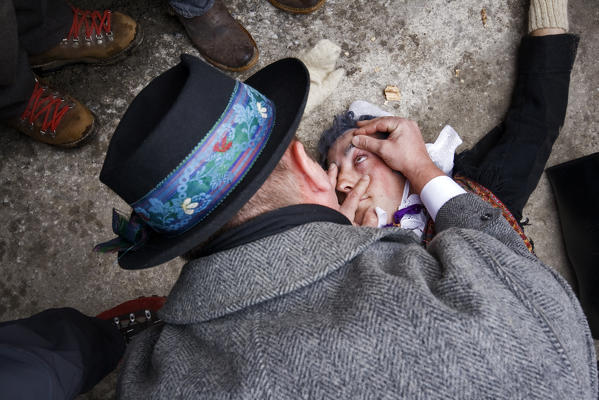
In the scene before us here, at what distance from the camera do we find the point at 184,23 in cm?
242

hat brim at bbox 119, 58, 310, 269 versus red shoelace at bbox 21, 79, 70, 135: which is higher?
hat brim at bbox 119, 58, 310, 269

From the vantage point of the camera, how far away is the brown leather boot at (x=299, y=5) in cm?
246

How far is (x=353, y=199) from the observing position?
1930 mm

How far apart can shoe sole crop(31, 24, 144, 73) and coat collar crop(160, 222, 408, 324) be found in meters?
1.81

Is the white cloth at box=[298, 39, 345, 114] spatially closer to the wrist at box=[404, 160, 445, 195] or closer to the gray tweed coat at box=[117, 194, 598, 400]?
the wrist at box=[404, 160, 445, 195]

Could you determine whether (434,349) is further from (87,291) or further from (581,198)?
(87,291)

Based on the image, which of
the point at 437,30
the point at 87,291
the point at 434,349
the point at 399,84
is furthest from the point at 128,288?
the point at 437,30

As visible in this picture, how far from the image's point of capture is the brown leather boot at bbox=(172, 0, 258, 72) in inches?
93.7

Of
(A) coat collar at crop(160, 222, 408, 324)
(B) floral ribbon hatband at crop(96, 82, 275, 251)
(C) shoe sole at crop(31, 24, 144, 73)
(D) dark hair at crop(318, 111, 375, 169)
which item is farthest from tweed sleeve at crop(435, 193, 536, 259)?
(C) shoe sole at crop(31, 24, 144, 73)

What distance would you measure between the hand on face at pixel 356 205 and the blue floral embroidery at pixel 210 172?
768 mm

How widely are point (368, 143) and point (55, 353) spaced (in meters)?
1.67

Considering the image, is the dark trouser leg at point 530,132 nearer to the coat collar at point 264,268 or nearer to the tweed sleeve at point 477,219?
the tweed sleeve at point 477,219

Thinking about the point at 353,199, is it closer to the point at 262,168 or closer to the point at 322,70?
the point at 262,168

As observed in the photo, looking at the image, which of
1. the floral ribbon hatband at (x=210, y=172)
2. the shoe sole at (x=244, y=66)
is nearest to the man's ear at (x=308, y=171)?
the floral ribbon hatband at (x=210, y=172)
